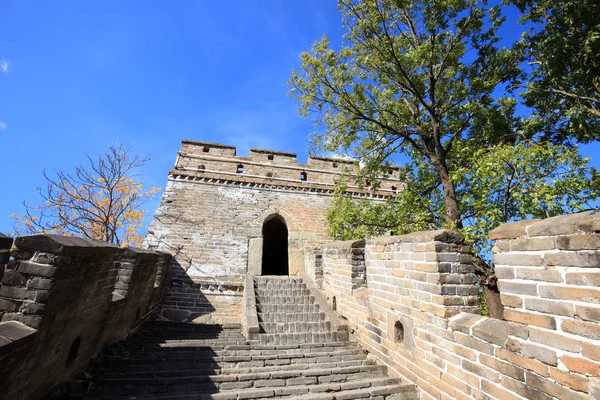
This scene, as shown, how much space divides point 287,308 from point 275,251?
30.9 ft

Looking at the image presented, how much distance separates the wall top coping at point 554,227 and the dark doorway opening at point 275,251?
13.0m

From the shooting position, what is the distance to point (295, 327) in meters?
5.67

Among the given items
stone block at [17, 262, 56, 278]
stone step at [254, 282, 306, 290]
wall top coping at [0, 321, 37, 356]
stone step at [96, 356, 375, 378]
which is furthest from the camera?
stone step at [254, 282, 306, 290]

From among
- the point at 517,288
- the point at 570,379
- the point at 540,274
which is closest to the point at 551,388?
the point at 570,379

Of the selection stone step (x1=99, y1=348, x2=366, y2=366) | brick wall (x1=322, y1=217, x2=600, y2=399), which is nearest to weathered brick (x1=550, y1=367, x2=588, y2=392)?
brick wall (x1=322, y1=217, x2=600, y2=399)

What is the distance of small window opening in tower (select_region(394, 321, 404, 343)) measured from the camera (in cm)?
366

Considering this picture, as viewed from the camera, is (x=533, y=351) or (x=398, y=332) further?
(x=398, y=332)

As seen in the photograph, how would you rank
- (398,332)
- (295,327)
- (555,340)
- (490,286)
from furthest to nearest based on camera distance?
(490,286) < (295,327) < (398,332) < (555,340)

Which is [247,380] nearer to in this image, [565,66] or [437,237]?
[437,237]

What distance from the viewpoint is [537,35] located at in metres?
7.15

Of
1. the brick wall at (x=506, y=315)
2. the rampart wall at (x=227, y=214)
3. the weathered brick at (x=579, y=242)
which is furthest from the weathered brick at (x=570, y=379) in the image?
the rampart wall at (x=227, y=214)

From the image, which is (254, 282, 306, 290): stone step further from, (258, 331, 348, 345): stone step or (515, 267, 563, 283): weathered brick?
(515, 267, 563, 283): weathered brick

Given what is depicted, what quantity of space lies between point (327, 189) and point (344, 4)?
6818mm

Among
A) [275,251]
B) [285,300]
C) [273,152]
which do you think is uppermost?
[273,152]
